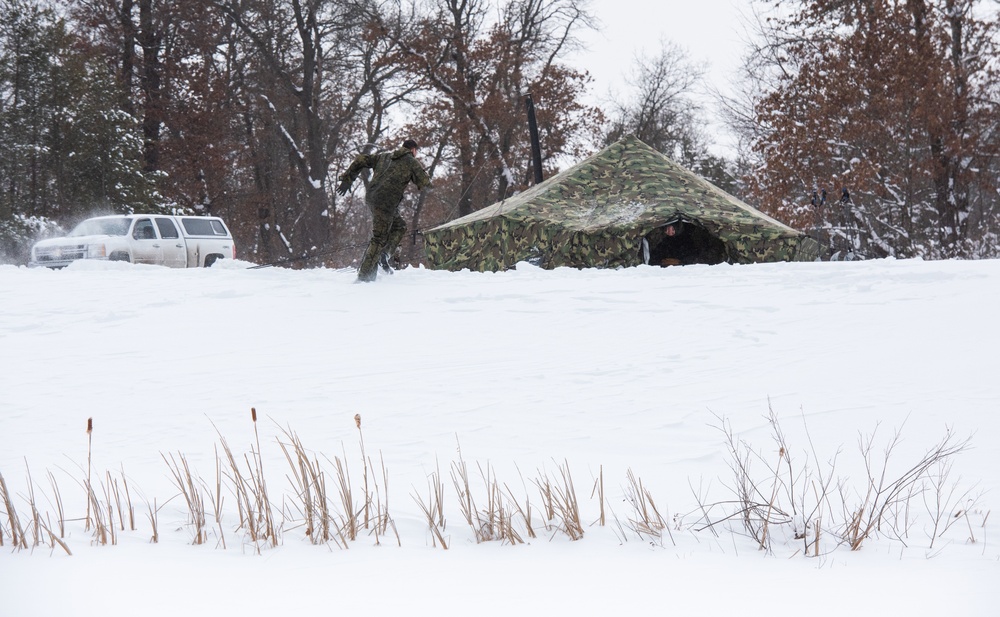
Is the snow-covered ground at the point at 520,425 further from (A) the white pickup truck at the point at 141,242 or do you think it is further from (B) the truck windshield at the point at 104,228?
(B) the truck windshield at the point at 104,228

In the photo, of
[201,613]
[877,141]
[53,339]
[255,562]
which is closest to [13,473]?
[255,562]

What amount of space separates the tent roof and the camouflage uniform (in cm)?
474

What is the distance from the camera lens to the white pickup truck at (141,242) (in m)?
19.0

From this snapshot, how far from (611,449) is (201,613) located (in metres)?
3.43

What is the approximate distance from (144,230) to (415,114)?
53.6 feet

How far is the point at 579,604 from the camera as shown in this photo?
3.66m

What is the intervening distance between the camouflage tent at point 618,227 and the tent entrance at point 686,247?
0.06ft

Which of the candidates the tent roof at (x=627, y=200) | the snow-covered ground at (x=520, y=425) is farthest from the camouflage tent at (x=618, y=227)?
the snow-covered ground at (x=520, y=425)

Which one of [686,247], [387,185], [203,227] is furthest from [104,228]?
[686,247]

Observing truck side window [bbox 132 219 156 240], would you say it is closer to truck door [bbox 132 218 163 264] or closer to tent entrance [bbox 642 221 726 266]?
truck door [bbox 132 218 163 264]

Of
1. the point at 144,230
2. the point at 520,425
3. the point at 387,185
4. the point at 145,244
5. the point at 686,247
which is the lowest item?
the point at 520,425

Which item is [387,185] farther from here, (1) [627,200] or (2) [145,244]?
(2) [145,244]

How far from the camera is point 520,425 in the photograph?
7.03m

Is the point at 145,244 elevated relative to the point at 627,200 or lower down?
lower down
